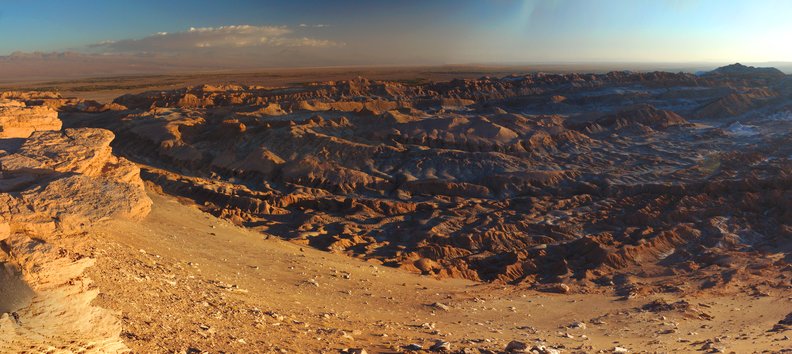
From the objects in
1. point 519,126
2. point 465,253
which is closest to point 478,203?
point 465,253

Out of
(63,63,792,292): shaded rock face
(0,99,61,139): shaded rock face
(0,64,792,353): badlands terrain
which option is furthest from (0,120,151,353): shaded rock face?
(63,63,792,292): shaded rock face

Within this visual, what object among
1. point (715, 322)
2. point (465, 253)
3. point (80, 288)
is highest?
point (80, 288)

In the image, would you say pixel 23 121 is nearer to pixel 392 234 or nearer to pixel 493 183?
pixel 392 234

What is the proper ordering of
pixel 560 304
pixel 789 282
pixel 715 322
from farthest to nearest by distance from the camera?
pixel 789 282 < pixel 560 304 < pixel 715 322

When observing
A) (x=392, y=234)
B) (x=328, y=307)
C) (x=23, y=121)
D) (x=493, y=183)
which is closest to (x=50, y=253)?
(x=328, y=307)

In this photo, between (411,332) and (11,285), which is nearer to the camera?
(11,285)

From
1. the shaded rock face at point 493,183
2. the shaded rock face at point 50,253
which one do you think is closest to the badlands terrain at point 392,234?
the shaded rock face at point 50,253

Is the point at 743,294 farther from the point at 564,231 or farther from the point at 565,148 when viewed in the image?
the point at 565,148
